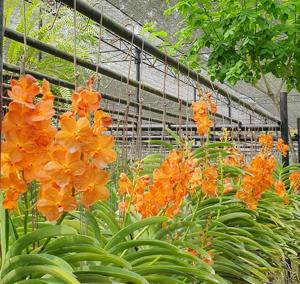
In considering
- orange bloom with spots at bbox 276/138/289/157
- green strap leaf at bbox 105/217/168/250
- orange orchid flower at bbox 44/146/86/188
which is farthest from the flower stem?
orange bloom with spots at bbox 276/138/289/157

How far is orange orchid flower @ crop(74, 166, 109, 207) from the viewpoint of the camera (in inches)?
30.4

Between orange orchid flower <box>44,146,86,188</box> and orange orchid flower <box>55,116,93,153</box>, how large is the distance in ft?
0.06

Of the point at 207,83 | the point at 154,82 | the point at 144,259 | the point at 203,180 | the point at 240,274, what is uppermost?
the point at 154,82

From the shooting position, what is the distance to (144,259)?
1161 mm

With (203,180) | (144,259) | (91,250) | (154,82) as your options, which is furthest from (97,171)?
(154,82)

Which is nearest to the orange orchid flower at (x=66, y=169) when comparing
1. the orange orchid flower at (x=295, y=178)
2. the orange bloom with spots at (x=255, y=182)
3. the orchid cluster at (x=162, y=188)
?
the orchid cluster at (x=162, y=188)

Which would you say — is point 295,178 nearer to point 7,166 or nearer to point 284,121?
point 284,121

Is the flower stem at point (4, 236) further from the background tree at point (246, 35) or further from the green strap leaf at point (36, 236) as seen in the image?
the background tree at point (246, 35)

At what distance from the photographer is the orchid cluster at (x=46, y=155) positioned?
0.73m

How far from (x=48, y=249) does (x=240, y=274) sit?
955mm

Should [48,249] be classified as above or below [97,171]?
below

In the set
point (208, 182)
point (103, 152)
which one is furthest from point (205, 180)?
point (103, 152)

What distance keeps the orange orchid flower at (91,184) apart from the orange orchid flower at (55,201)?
0.02 m

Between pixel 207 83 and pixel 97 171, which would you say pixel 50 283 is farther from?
pixel 207 83
